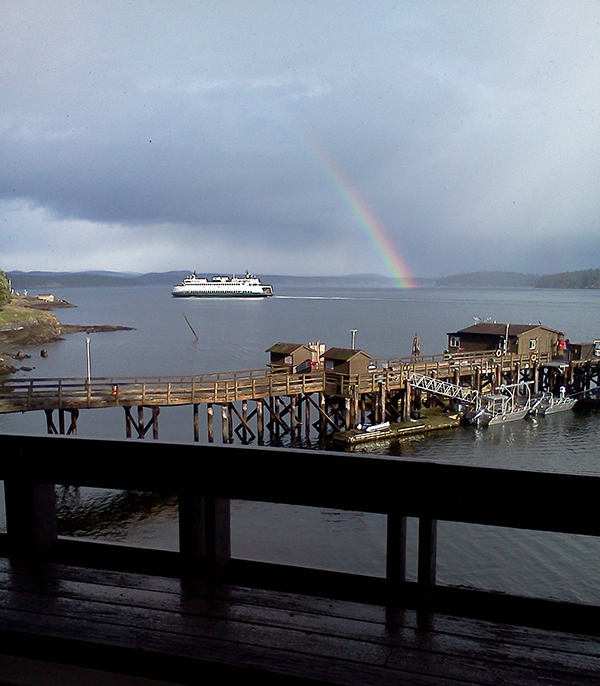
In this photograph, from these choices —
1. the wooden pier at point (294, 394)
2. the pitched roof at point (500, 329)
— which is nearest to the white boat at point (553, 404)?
the wooden pier at point (294, 394)

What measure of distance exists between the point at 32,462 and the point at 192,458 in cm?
78

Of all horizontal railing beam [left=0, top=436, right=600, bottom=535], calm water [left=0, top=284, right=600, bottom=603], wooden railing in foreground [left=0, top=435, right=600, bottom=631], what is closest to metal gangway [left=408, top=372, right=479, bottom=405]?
calm water [left=0, top=284, right=600, bottom=603]

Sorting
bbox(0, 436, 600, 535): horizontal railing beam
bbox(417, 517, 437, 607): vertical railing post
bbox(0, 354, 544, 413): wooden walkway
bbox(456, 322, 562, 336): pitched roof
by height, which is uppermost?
bbox(0, 436, 600, 535): horizontal railing beam

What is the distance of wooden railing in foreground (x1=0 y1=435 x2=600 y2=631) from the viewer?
2.39 metres

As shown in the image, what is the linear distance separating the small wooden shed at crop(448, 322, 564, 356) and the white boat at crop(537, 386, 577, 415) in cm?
462

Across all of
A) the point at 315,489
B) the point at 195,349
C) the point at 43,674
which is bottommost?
the point at 195,349

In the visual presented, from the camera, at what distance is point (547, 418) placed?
3725 centimetres

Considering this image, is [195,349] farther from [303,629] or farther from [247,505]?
[303,629]

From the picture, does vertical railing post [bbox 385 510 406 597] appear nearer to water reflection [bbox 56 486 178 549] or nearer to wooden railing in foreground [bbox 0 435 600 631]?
wooden railing in foreground [bbox 0 435 600 631]

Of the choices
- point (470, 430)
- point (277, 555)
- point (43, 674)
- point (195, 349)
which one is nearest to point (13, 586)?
point (43, 674)

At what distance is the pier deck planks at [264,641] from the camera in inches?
88.9

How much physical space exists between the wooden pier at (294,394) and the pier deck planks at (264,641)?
915 inches

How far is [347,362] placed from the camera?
109ft

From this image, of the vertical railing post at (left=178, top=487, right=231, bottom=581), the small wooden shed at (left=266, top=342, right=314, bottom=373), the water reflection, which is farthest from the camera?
the small wooden shed at (left=266, top=342, right=314, bottom=373)
